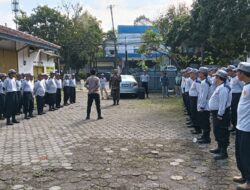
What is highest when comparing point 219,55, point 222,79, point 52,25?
point 52,25

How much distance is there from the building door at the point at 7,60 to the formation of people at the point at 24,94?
2.66m

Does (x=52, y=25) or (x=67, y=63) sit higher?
(x=52, y=25)

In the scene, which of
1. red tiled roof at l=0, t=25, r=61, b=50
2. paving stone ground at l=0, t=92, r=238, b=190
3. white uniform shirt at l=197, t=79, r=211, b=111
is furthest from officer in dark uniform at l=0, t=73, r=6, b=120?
white uniform shirt at l=197, t=79, r=211, b=111

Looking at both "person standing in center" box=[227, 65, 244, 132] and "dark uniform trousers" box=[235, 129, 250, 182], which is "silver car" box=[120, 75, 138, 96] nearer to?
"person standing in center" box=[227, 65, 244, 132]

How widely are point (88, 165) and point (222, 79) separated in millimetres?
3060

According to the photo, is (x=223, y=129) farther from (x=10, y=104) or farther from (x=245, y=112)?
(x=10, y=104)

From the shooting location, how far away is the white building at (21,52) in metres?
16.7

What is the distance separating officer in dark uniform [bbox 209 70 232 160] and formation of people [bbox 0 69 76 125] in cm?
748

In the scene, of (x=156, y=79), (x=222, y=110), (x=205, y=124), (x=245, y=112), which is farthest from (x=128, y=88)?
(x=245, y=112)

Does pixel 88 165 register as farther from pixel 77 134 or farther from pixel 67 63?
pixel 67 63

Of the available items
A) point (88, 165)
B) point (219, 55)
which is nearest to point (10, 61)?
point (88, 165)

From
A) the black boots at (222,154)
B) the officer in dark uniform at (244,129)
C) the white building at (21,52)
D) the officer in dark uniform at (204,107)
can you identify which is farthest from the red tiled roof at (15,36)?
the officer in dark uniform at (244,129)

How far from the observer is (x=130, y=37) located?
197 feet

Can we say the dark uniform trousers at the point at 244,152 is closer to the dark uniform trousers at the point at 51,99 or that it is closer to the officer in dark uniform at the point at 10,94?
the officer in dark uniform at the point at 10,94
